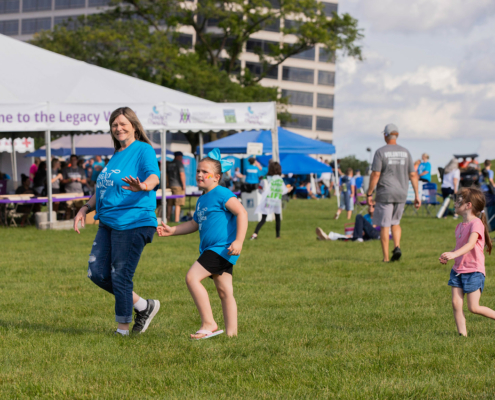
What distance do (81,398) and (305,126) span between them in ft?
285

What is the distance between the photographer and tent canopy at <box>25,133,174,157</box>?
33.7 meters

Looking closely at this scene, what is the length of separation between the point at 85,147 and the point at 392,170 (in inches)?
1076

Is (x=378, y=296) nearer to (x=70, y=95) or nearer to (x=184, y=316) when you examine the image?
(x=184, y=316)

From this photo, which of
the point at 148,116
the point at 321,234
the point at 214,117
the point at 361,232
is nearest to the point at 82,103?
the point at 148,116

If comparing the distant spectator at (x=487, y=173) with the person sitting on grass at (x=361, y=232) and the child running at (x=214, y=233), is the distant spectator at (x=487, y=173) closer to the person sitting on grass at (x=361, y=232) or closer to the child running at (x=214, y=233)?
the person sitting on grass at (x=361, y=232)

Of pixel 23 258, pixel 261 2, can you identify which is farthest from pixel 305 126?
pixel 23 258

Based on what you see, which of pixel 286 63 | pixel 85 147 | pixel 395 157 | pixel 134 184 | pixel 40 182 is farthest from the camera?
pixel 286 63

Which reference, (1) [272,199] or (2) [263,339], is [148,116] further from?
(2) [263,339]

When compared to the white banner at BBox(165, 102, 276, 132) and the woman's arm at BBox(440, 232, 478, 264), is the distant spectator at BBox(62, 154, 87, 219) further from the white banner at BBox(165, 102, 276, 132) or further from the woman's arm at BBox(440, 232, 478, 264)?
the woman's arm at BBox(440, 232, 478, 264)

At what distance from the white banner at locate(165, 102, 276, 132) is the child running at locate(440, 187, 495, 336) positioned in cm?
1246

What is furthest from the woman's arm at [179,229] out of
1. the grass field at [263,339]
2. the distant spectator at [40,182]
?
the distant spectator at [40,182]

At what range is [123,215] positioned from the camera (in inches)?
209

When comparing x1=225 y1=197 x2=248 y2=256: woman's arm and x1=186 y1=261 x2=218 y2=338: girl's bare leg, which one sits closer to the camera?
x1=225 y1=197 x2=248 y2=256: woman's arm

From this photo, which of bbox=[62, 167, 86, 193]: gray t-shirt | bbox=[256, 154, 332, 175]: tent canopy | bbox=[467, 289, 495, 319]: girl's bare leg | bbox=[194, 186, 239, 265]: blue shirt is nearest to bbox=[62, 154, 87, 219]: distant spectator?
bbox=[62, 167, 86, 193]: gray t-shirt
